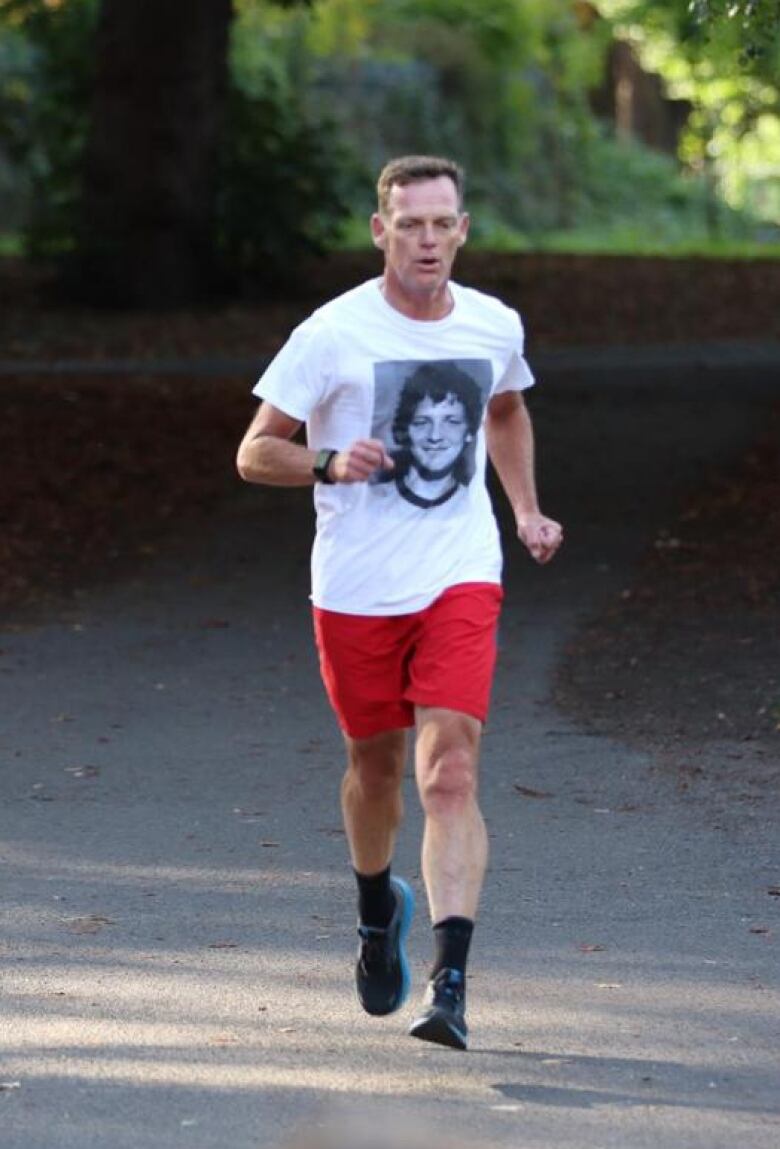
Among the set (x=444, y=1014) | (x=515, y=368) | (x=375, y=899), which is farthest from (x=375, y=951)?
(x=515, y=368)

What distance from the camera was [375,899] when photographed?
588 cm

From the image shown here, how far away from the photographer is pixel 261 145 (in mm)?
24016

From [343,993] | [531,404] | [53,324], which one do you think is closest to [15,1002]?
[343,993]

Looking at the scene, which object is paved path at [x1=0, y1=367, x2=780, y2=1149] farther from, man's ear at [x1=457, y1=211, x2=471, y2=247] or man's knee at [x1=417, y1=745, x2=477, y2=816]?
man's ear at [x1=457, y1=211, x2=471, y2=247]

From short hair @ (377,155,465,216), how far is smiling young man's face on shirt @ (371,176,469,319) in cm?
1

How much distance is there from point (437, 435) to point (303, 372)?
33cm

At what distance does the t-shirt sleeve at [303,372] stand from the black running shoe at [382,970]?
1.21 metres

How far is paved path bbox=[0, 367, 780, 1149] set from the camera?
5.12m

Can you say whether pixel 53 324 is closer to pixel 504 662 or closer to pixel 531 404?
pixel 531 404

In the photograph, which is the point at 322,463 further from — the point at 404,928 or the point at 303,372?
the point at 404,928

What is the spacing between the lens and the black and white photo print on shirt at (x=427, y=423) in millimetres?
5586

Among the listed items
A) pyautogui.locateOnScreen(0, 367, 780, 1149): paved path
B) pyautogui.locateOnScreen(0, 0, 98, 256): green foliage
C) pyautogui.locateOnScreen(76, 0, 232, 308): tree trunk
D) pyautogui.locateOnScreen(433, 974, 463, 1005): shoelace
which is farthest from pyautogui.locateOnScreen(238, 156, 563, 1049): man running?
pyautogui.locateOnScreen(0, 0, 98, 256): green foliage

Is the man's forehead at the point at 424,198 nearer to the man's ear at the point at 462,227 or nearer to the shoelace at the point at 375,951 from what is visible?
the man's ear at the point at 462,227

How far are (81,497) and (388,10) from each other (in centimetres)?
2644
